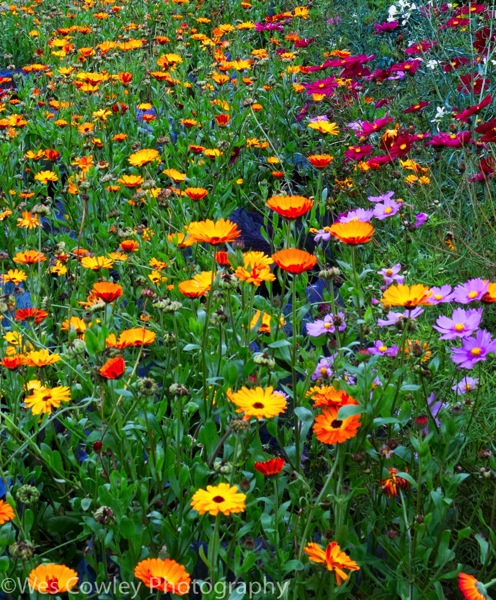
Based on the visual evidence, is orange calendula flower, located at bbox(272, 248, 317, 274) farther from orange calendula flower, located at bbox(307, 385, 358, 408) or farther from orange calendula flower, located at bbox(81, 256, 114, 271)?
orange calendula flower, located at bbox(81, 256, 114, 271)

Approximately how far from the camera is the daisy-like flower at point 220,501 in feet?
3.65

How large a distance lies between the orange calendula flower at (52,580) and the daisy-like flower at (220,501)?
Answer: 0.22 meters

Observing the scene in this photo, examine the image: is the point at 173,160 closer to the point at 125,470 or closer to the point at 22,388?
the point at 22,388

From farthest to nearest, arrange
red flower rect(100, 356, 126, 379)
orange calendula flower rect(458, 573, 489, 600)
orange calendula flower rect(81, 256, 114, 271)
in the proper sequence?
orange calendula flower rect(81, 256, 114, 271), red flower rect(100, 356, 126, 379), orange calendula flower rect(458, 573, 489, 600)

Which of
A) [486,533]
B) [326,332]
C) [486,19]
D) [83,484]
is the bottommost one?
[486,533]

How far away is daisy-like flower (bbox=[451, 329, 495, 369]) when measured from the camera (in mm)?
1398

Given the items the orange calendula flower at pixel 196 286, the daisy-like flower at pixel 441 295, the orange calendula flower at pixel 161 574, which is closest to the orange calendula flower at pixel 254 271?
the orange calendula flower at pixel 196 286

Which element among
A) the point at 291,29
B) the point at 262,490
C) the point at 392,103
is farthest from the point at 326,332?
the point at 291,29

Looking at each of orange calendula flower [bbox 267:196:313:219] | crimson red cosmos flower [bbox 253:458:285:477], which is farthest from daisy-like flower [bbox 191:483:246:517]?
orange calendula flower [bbox 267:196:313:219]

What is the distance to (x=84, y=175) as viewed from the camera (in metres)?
3.02

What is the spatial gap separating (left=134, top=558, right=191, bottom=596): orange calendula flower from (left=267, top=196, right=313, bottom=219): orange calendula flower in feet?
2.36

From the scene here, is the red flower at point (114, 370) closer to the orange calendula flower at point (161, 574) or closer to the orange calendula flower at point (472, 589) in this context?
the orange calendula flower at point (161, 574)

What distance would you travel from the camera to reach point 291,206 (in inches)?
60.7

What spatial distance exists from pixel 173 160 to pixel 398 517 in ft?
7.89
